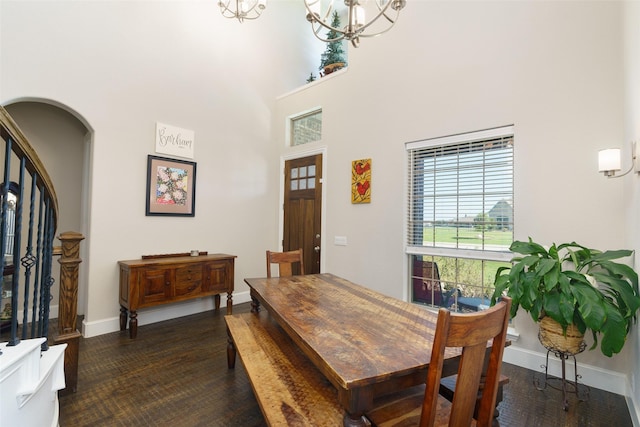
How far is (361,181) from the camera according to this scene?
4.05m

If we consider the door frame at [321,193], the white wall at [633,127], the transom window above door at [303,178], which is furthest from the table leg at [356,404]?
the transom window above door at [303,178]

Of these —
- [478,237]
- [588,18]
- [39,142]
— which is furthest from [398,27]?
[39,142]

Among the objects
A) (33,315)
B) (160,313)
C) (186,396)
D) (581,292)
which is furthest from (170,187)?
(581,292)

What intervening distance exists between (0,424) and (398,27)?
4.66m

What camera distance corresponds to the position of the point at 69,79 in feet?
10.4

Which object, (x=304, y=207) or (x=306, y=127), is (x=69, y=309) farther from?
(x=306, y=127)

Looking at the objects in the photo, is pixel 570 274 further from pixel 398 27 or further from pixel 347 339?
pixel 398 27

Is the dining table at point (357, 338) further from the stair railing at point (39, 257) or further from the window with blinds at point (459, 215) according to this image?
the window with blinds at point (459, 215)

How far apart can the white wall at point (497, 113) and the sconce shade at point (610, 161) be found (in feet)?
0.99

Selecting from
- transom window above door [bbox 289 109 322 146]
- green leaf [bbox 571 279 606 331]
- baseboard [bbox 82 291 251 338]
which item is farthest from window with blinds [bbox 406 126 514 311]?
baseboard [bbox 82 291 251 338]

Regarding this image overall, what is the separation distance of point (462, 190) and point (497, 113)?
823mm

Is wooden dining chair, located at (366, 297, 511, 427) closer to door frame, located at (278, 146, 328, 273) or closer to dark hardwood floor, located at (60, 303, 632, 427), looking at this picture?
dark hardwood floor, located at (60, 303, 632, 427)

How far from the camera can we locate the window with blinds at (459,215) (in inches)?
118

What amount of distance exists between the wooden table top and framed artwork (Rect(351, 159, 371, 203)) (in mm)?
1743
